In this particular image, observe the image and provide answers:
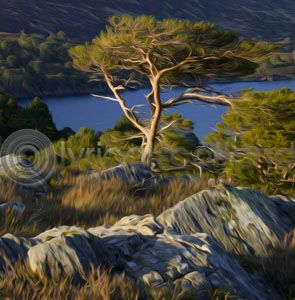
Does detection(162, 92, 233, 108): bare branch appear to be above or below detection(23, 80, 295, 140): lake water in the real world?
above

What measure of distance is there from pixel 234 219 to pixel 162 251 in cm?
190

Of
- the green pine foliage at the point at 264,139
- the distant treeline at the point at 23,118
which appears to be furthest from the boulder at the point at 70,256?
the distant treeline at the point at 23,118

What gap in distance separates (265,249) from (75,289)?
261cm

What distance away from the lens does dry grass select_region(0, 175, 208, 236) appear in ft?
17.7

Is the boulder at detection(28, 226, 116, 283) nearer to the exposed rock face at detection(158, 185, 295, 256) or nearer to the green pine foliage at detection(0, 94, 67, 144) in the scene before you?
the exposed rock face at detection(158, 185, 295, 256)

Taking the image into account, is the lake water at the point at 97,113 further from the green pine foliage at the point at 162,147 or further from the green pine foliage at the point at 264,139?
the green pine foliage at the point at 264,139

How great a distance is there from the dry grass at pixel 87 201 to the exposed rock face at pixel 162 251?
2.68ft

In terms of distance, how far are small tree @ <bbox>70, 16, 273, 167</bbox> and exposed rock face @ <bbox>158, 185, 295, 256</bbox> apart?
37.4 feet

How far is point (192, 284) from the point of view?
348cm

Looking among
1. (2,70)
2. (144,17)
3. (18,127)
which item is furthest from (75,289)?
(2,70)

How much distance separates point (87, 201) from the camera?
6.51 m

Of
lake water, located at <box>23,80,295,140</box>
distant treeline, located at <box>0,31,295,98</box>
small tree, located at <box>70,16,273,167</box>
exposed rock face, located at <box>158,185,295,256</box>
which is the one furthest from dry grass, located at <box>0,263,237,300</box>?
distant treeline, located at <box>0,31,295,98</box>

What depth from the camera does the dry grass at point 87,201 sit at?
5395mm

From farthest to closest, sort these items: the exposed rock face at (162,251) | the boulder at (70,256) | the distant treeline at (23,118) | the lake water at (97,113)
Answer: the lake water at (97,113)
the distant treeline at (23,118)
the exposed rock face at (162,251)
the boulder at (70,256)
